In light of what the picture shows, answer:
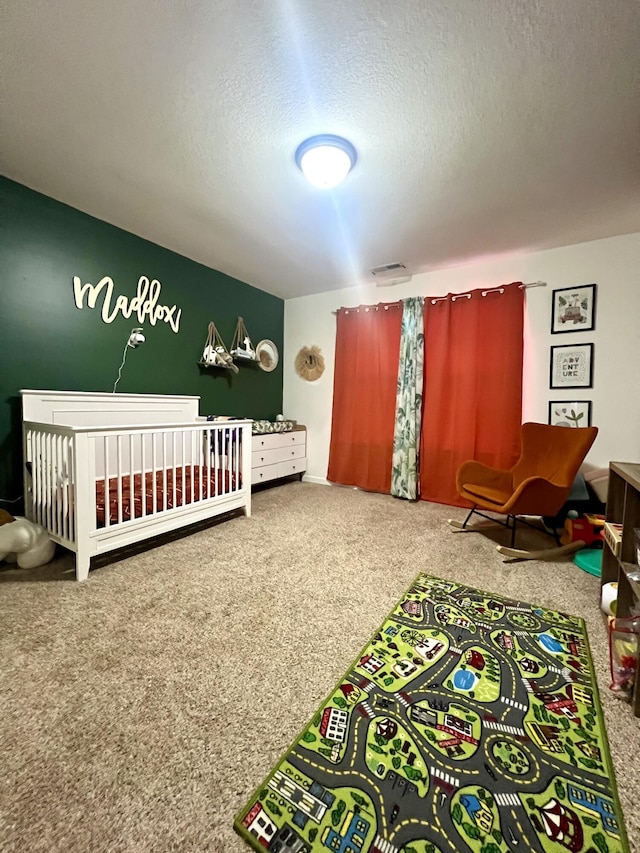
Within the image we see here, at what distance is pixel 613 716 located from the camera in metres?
1.05

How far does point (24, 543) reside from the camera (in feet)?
6.08

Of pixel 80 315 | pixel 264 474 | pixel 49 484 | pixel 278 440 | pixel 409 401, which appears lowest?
pixel 264 474

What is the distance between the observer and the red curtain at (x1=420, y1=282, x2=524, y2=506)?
9.61 ft

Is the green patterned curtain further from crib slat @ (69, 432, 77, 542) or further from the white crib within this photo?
crib slat @ (69, 432, 77, 542)

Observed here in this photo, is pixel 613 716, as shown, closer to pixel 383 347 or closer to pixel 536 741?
pixel 536 741

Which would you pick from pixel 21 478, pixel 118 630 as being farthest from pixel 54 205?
pixel 118 630

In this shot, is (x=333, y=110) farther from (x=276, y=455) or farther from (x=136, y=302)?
(x=276, y=455)

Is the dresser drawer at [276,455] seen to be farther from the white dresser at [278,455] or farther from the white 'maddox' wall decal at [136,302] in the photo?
the white 'maddox' wall decal at [136,302]

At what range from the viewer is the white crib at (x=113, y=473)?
5.98ft

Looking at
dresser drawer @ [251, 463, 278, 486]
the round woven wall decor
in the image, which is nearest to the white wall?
the round woven wall decor

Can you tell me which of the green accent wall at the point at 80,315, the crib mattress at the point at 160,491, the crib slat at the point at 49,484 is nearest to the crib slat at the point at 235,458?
the crib mattress at the point at 160,491

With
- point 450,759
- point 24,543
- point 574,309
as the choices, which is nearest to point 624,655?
point 450,759

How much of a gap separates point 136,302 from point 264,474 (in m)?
1.99

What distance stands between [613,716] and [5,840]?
1.64 metres
